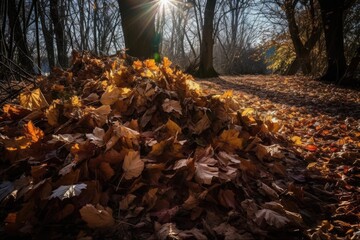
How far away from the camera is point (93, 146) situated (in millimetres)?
1400

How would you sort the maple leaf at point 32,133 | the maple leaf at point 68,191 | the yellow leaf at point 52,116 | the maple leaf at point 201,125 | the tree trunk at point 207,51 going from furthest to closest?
the tree trunk at point 207,51 < the maple leaf at point 201,125 < the yellow leaf at point 52,116 < the maple leaf at point 32,133 < the maple leaf at point 68,191

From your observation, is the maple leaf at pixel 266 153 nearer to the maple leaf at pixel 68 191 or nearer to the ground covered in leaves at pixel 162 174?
the ground covered in leaves at pixel 162 174

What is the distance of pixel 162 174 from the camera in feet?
4.74

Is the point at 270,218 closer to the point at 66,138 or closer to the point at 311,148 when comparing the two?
the point at 66,138

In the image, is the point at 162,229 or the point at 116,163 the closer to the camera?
the point at 162,229

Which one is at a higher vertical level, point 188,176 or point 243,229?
point 188,176

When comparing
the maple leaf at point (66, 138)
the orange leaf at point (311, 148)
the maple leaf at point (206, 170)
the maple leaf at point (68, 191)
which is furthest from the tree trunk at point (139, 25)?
the maple leaf at point (68, 191)

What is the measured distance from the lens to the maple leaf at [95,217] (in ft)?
3.66

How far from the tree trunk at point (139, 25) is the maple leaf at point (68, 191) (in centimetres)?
372

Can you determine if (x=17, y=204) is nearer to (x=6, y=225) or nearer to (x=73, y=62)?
(x=6, y=225)

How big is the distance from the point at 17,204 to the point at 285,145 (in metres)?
2.04

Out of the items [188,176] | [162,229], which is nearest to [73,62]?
[188,176]

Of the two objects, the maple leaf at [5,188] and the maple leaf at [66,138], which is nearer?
the maple leaf at [5,188]

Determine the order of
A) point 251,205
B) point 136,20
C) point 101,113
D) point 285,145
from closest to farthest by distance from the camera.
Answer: point 251,205 < point 101,113 < point 285,145 < point 136,20
